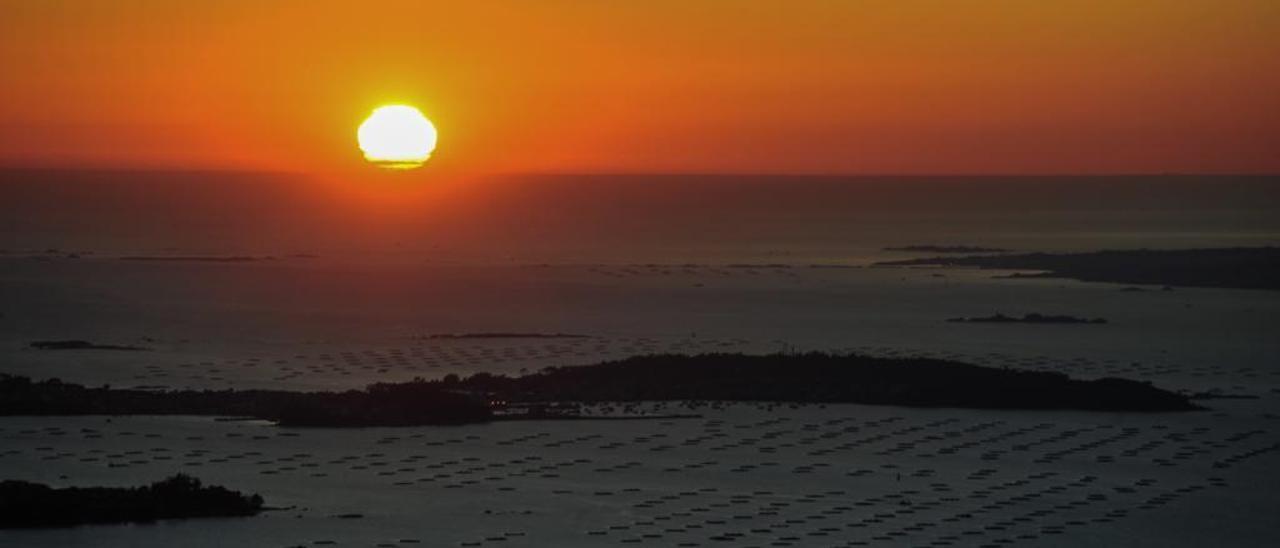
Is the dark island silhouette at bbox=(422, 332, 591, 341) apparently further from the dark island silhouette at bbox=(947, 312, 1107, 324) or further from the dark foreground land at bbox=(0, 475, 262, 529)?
the dark foreground land at bbox=(0, 475, 262, 529)

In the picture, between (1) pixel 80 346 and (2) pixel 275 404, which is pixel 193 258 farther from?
(2) pixel 275 404

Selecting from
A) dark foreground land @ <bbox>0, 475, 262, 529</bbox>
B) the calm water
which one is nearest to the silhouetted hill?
the calm water

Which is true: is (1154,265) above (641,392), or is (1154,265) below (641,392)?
above

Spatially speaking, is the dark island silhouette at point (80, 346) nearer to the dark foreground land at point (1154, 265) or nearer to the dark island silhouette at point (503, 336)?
the dark island silhouette at point (503, 336)

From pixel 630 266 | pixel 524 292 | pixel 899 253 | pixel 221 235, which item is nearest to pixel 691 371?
pixel 524 292

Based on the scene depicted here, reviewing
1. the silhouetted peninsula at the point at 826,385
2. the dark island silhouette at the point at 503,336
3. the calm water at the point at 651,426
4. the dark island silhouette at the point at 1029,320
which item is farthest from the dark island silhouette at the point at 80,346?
the dark island silhouette at the point at 1029,320

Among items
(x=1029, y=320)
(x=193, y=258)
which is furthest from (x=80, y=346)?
(x=193, y=258)
